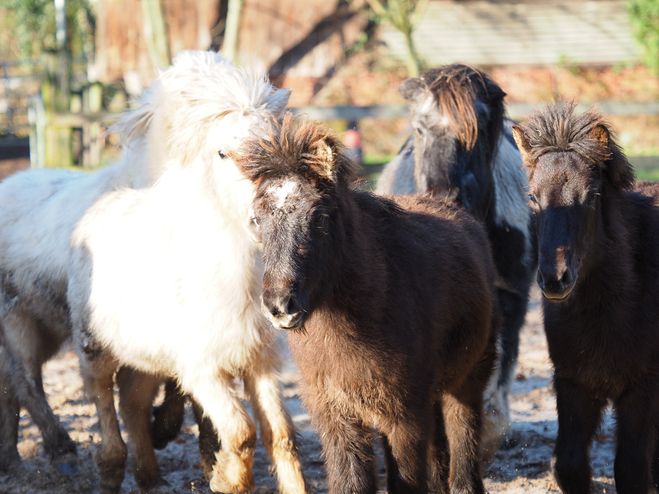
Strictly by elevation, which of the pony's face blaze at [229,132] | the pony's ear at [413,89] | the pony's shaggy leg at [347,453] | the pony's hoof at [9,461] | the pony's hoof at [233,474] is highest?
the pony's ear at [413,89]

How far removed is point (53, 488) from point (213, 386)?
63.1 inches

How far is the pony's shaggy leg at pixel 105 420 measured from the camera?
4469 mm

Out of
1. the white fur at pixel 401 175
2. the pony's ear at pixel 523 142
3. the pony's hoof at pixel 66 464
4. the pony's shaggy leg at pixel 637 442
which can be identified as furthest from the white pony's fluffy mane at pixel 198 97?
the pony's shaggy leg at pixel 637 442

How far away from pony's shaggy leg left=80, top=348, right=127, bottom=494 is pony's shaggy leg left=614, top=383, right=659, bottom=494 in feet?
9.51

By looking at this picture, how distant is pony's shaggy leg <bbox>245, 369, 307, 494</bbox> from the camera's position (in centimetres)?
395

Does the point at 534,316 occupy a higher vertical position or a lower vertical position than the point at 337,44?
lower

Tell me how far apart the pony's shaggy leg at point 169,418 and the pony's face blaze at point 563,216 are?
2.86 meters

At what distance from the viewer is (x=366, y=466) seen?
136 inches

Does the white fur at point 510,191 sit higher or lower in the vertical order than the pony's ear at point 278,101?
lower

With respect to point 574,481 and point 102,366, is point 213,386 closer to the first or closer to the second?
point 102,366

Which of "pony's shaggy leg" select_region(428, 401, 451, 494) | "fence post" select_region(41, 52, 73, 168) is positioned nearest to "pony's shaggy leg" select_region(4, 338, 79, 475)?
"pony's shaggy leg" select_region(428, 401, 451, 494)

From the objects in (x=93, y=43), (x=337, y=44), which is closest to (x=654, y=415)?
(x=337, y=44)

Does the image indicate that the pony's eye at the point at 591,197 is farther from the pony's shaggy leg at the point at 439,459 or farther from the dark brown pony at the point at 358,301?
the pony's shaggy leg at the point at 439,459

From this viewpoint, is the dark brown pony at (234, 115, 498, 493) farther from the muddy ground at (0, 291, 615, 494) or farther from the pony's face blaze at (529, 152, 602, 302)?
the muddy ground at (0, 291, 615, 494)
